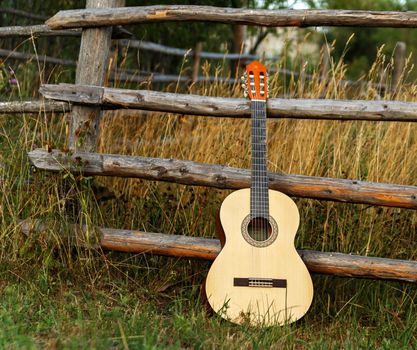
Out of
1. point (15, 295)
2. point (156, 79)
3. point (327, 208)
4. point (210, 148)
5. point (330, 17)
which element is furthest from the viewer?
point (156, 79)

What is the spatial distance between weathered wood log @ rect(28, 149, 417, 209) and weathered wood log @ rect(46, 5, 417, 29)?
697 millimetres

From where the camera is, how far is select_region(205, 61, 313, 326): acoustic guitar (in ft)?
11.5

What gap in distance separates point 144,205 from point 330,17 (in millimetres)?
1418

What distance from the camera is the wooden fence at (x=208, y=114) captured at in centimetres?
376

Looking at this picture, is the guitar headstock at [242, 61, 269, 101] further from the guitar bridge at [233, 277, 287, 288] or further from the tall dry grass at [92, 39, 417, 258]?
the guitar bridge at [233, 277, 287, 288]

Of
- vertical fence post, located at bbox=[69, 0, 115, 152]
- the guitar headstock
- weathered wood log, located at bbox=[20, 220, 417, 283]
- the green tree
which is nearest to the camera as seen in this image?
weathered wood log, located at bbox=[20, 220, 417, 283]

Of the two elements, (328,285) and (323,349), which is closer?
(323,349)

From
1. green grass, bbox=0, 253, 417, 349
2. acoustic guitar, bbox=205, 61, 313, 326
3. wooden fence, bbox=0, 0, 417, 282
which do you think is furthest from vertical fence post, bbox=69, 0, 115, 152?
acoustic guitar, bbox=205, 61, 313, 326

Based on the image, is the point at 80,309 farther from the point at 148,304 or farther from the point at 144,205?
the point at 144,205

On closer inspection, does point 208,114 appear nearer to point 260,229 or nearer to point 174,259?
point 260,229

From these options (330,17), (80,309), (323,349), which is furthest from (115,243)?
(330,17)

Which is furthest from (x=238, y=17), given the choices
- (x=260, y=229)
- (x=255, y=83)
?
(x=260, y=229)

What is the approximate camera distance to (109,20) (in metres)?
3.97

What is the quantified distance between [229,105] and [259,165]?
36cm
